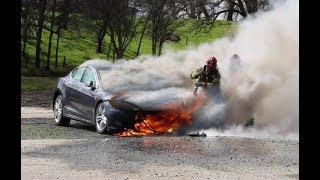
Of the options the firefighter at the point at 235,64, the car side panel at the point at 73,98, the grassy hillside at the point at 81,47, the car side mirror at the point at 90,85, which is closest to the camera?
the car side mirror at the point at 90,85

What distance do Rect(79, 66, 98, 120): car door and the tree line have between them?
81.5ft

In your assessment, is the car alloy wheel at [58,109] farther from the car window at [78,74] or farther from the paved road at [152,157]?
the paved road at [152,157]

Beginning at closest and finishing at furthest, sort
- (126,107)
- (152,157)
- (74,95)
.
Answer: (152,157), (126,107), (74,95)

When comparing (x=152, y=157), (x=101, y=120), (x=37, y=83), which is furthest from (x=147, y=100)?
(x=37, y=83)

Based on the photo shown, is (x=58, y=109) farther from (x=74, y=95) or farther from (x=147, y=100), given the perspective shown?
(x=147, y=100)

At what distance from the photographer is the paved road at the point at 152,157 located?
24.8ft

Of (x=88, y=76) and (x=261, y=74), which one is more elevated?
(x=261, y=74)

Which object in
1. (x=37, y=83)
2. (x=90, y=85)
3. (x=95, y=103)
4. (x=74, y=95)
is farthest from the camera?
(x=37, y=83)

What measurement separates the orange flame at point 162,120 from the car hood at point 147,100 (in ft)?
0.29

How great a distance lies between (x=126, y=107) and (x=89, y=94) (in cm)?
124

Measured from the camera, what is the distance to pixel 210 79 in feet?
45.0

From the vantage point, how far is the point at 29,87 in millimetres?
31875

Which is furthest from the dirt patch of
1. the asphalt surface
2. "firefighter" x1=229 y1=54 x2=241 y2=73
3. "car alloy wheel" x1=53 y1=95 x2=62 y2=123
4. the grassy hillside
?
the grassy hillside

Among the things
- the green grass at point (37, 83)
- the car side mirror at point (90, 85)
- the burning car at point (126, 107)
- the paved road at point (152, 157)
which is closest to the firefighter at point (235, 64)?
the burning car at point (126, 107)
